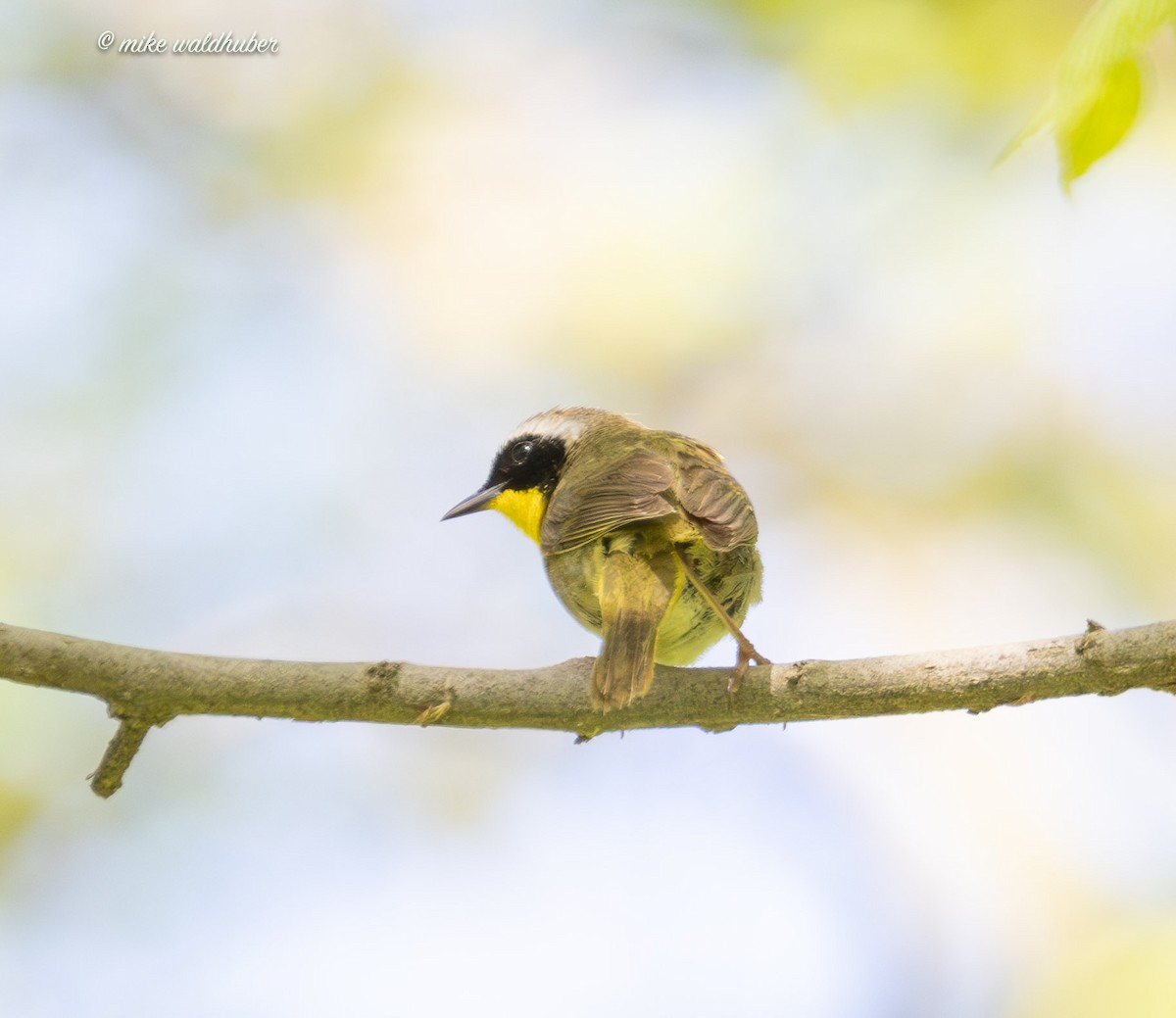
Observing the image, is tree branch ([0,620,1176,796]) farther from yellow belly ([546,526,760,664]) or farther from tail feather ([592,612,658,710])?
yellow belly ([546,526,760,664])

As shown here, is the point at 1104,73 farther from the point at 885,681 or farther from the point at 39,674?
the point at 39,674

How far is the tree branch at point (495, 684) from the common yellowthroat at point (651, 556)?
0.19 meters

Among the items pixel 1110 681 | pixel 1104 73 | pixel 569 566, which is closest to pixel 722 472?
pixel 569 566

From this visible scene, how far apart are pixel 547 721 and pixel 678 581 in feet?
3.43

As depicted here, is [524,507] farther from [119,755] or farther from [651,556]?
[119,755]

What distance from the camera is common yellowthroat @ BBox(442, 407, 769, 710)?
4.05 meters

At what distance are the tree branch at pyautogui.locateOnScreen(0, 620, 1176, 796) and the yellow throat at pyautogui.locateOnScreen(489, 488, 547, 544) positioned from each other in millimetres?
2158

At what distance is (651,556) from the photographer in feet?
14.6

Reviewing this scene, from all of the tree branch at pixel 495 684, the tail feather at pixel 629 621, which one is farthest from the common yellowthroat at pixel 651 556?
the tree branch at pixel 495 684

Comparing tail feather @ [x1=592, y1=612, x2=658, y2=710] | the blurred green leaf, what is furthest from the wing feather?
the blurred green leaf

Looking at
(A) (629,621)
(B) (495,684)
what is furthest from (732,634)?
(B) (495,684)

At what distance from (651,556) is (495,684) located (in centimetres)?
117

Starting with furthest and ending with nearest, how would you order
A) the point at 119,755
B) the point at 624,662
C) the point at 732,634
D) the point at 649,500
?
the point at 649,500
the point at 732,634
the point at 624,662
the point at 119,755

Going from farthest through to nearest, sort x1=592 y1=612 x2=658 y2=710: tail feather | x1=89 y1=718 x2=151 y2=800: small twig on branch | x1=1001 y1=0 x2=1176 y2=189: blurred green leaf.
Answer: x1=592 y1=612 x2=658 y2=710: tail feather, x1=89 y1=718 x2=151 y2=800: small twig on branch, x1=1001 y1=0 x2=1176 y2=189: blurred green leaf
